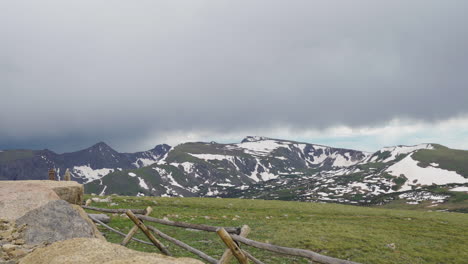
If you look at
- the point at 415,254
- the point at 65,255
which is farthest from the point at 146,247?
the point at 415,254

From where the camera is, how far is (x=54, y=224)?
14.6 m

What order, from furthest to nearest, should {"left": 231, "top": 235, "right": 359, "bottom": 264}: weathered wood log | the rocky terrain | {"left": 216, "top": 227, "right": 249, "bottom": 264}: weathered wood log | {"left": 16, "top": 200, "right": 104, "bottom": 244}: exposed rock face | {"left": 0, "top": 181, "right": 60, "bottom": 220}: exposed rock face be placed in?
{"left": 0, "top": 181, "right": 60, "bottom": 220}: exposed rock face < {"left": 16, "top": 200, "right": 104, "bottom": 244}: exposed rock face < {"left": 216, "top": 227, "right": 249, "bottom": 264}: weathered wood log < {"left": 231, "top": 235, "right": 359, "bottom": 264}: weathered wood log < the rocky terrain

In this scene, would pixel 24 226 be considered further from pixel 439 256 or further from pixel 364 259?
pixel 439 256

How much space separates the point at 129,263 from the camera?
8391 mm

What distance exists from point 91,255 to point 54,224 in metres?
6.77

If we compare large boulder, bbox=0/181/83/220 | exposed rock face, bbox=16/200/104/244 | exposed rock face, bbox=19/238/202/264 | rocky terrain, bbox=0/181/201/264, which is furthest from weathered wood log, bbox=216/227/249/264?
large boulder, bbox=0/181/83/220

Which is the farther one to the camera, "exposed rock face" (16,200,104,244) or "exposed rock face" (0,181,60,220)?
"exposed rock face" (0,181,60,220)

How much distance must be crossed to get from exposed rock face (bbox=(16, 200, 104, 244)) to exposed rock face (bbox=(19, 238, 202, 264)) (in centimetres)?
322

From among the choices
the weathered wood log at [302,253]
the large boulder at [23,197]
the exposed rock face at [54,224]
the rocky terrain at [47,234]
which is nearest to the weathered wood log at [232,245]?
the weathered wood log at [302,253]

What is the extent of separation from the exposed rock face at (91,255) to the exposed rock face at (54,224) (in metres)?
3.22

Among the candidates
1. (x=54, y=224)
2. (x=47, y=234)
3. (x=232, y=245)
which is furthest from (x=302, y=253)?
(x=54, y=224)

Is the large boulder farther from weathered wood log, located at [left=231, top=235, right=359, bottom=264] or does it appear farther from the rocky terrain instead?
weathered wood log, located at [left=231, top=235, right=359, bottom=264]

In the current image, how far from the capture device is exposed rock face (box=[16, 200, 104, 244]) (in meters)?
13.7

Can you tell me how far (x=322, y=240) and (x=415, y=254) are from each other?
7517 mm
